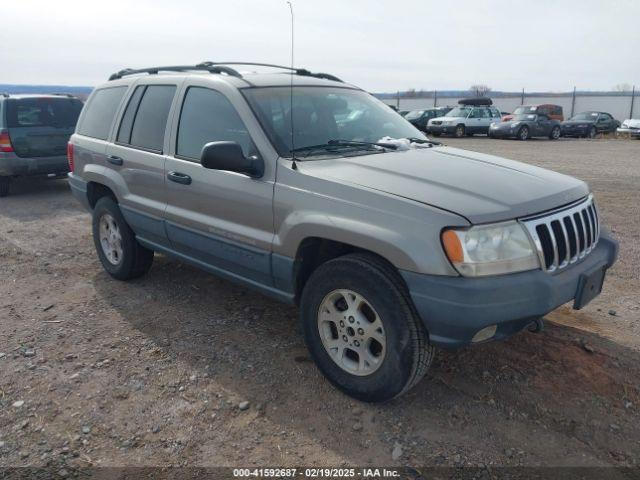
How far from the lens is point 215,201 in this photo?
3.73 meters

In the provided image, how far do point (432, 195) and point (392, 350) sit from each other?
0.85 meters

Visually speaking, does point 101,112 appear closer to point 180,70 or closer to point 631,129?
point 180,70

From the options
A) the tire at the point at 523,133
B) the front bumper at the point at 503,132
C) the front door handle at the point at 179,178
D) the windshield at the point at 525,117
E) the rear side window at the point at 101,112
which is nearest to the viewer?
the front door handle at the point at 179,178

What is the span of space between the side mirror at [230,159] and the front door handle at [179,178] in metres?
0.65

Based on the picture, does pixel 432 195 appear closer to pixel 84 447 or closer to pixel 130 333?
pixel 84 447

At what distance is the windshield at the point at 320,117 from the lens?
11.8ft

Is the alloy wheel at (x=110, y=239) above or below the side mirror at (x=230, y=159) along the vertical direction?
below

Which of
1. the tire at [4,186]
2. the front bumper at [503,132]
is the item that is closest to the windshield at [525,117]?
the front bumper at [503,132]

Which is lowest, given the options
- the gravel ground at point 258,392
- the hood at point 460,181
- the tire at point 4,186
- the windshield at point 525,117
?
the gravel ground at point 258,392

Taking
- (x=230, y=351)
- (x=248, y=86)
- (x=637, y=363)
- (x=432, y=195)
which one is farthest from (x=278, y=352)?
(x=637, y=363)

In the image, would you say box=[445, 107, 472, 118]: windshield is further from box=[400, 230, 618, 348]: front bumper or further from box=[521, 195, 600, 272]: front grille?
box=[400, 230, 618, 348]: front bumper

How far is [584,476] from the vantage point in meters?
2.56

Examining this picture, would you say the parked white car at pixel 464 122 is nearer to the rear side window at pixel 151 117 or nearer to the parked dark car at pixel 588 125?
the parked dark car at pixel 588 125

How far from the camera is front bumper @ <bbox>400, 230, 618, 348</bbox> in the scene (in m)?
2.61
